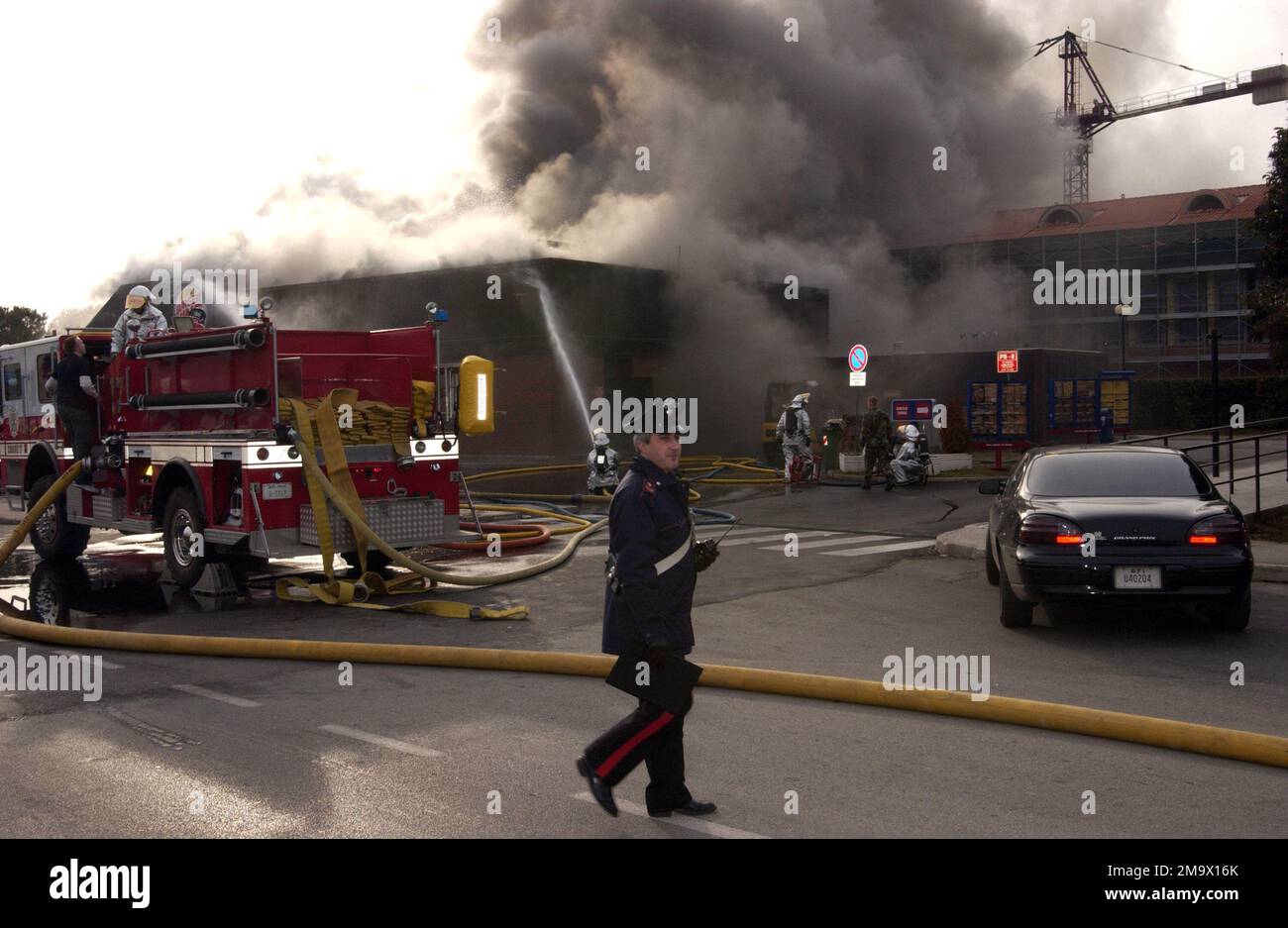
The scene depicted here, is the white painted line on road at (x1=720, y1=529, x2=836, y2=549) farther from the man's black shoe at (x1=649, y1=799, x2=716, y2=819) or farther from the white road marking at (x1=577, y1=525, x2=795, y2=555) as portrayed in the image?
the man's black shoe at (x1=649, y1=799, x2=716, y2=819)

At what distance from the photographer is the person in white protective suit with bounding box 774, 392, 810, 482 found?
21.7 m

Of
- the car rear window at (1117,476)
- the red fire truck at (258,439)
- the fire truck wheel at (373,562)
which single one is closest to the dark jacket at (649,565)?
the car rear window at (1117,476)

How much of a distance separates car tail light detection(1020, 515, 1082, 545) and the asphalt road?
0.71 m

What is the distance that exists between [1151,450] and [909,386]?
2449 cm

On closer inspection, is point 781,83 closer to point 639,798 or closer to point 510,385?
point 510,385

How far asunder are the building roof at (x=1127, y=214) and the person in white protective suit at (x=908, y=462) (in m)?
39.0

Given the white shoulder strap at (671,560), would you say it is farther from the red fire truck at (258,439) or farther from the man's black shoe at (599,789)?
the red fire truck at (258,439)

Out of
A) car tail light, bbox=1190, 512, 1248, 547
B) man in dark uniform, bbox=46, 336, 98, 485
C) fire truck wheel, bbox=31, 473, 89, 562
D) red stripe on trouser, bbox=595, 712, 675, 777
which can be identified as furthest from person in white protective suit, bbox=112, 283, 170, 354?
car tail light, bbox=1190, 512, 1248, 547

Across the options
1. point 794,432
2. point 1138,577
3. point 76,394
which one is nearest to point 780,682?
point 1138,577

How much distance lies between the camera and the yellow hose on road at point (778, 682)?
557cm

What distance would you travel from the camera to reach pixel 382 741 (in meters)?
5.98

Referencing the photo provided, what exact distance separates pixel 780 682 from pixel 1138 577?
2968 mm

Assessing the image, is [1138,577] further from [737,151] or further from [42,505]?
[737,151]
